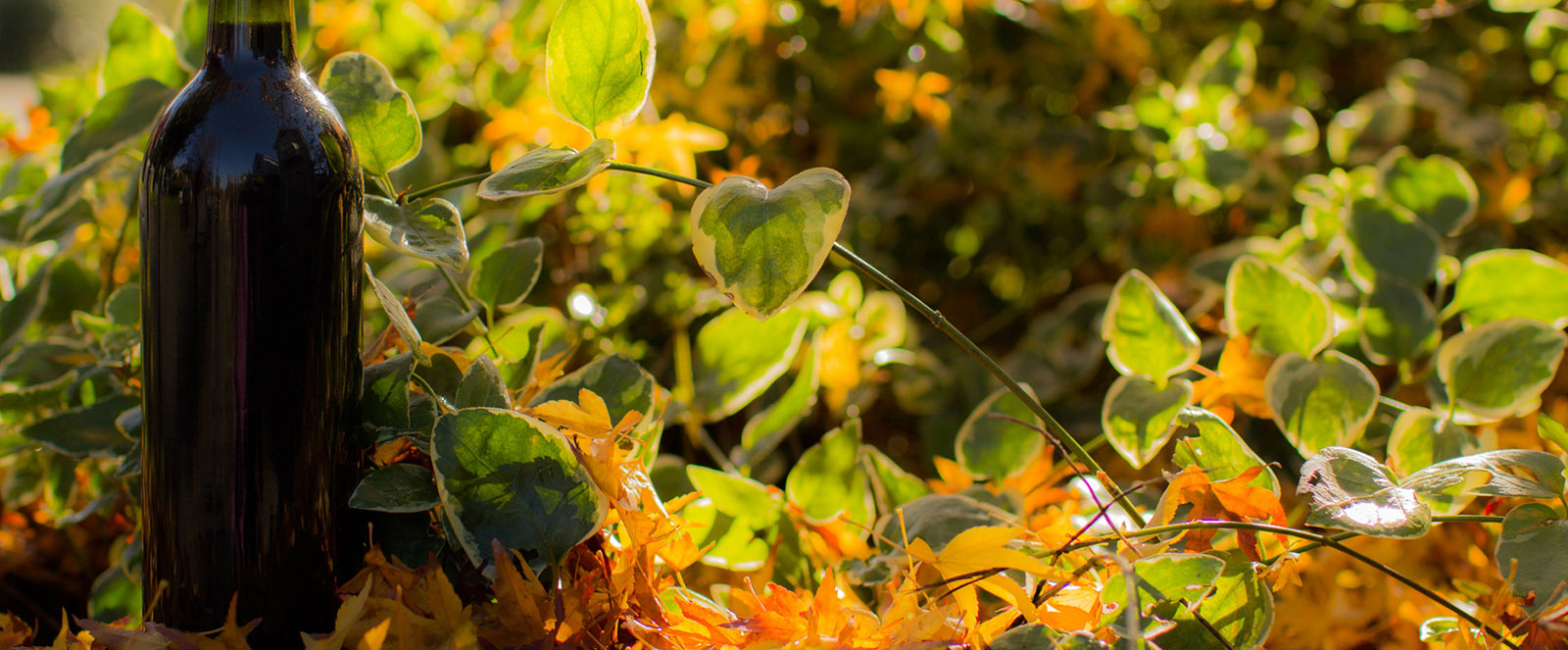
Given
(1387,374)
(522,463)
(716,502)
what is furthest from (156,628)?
(1387,374)

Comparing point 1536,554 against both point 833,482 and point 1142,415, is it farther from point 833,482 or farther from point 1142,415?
point 833,482

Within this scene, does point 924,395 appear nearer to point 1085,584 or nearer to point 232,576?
point 1085,584

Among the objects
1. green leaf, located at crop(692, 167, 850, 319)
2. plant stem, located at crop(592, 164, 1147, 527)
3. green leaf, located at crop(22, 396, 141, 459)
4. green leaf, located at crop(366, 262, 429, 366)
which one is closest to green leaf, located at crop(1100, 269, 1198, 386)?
plant stem, located at crop(592, 164, 1147, 527)

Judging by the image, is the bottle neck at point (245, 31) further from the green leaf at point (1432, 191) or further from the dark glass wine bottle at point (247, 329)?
the green leaf at point (1432, 191)

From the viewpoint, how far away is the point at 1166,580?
0.36 meters

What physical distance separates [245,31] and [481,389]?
5.7 inches

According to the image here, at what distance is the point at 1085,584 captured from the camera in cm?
39

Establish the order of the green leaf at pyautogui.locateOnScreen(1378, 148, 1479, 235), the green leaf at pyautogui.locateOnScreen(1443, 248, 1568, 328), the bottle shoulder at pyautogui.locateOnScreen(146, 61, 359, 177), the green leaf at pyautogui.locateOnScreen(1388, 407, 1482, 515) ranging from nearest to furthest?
the bottle shoulder at pyautogui.locateOnScreen(146, 61, 359, 177), the green leaf at pyautogui.locateOnScreen(1388, 407, 1482, 515), the green leaf at pyautogui.locateOnScreen(1443, 248, 1568, 328), the green leaf at pyautogui.locateOnScreen(1378, 148, 1479, 235)

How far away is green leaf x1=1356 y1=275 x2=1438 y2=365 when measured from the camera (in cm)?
59

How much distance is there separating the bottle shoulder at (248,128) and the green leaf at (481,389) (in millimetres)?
84

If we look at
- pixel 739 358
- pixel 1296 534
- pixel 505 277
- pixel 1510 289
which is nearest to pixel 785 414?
pixel 739 358

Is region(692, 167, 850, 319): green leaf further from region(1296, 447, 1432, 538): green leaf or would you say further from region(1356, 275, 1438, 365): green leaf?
region(1356, 275, 1438, 365): green leaf

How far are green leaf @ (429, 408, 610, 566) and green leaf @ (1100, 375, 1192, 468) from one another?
260mm

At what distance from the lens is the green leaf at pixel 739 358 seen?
58cm
